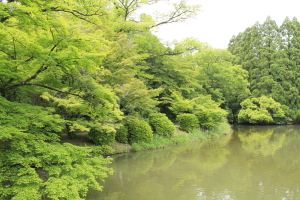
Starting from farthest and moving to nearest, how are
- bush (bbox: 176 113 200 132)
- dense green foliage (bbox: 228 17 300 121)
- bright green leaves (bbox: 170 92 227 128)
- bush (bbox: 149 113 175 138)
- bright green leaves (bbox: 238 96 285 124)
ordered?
Answer: dense green foliage (bbox: 228 17 300 121), bright green leaves (bbox: 238 96 285 124), bright green leaves (bbox: 170 92 227 128), bush (bbox: 176 113 200 132), bush (bbox: 149 113 175 138)

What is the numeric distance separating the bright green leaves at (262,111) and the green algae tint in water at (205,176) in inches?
477

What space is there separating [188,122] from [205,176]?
310 inches

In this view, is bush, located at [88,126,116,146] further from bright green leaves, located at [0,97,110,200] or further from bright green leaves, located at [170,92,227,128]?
bright green leaves, located at [170,92,227,128]

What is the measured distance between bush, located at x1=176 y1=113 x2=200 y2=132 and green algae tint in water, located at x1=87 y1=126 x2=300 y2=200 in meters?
4.08

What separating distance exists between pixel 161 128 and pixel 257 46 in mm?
18891

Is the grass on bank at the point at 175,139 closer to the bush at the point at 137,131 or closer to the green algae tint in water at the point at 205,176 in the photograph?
the bush at the point at 137,131

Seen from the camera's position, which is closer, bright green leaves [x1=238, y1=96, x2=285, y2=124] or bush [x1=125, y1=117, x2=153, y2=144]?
bush [x1=125, y1=117, x2=153, y2=144]

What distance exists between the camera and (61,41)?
4.34 m

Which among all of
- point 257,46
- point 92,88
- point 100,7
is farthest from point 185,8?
point 257,46

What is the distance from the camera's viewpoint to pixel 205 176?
22.6 feet

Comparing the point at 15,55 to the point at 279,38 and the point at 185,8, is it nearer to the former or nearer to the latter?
the point at 185,8

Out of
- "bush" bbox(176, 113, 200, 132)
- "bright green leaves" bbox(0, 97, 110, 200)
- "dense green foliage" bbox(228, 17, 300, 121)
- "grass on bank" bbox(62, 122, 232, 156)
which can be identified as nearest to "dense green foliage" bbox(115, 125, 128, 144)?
"grass on bank" bbox(62, 122, 232, 156)

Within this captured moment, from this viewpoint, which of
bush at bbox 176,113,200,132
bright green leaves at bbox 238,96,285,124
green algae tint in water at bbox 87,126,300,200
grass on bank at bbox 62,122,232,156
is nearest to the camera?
green algae tint in water at bbox 87,126,300,200

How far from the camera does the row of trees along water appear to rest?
4.08m
